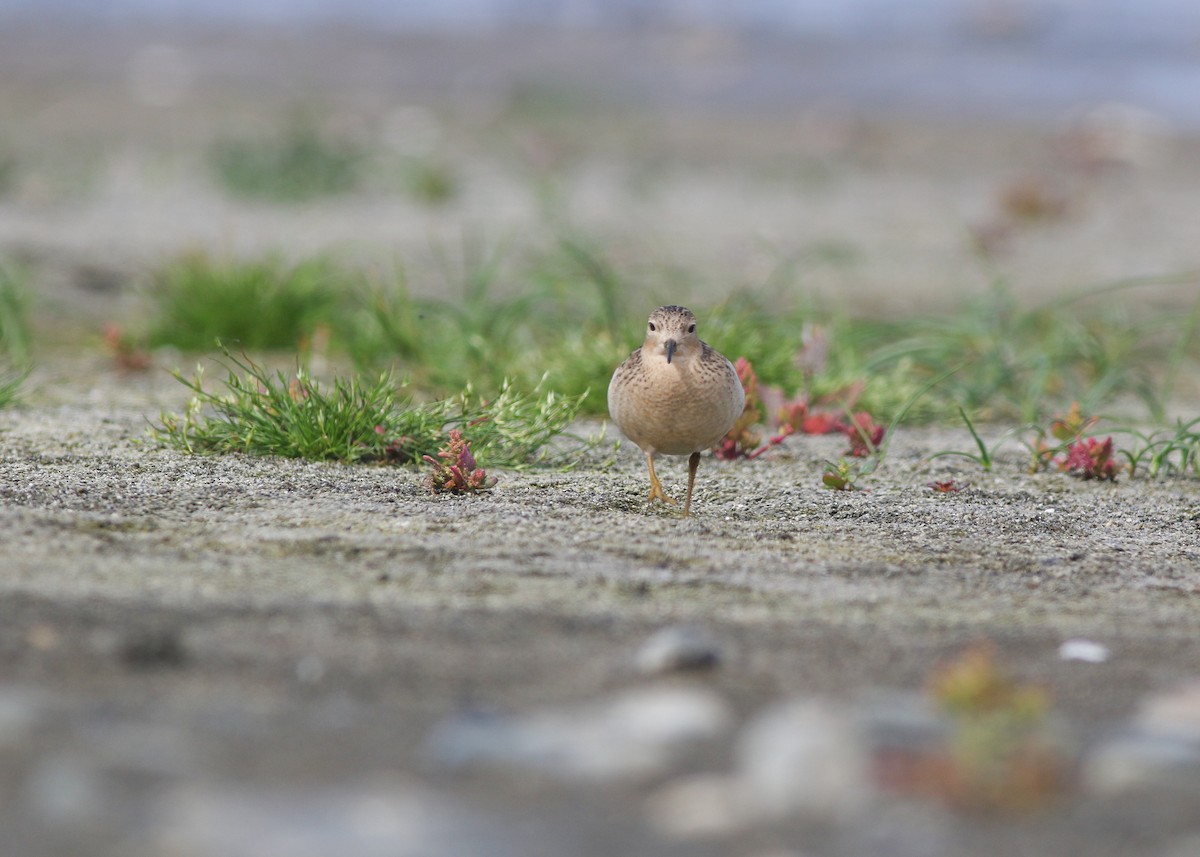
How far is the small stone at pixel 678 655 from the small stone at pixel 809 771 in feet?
1.21

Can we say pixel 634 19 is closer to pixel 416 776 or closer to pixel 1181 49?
pixel 1181 49

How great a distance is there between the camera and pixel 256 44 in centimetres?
2206

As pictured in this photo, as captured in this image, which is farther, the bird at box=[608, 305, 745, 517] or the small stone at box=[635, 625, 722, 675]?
the bird at box=[608, 305, 745, 517]

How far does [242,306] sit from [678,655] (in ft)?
13.0

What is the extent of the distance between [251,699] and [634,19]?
24871 mm

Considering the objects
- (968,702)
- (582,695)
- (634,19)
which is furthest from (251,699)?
(634,19)

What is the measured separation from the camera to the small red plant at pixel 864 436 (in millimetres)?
4702

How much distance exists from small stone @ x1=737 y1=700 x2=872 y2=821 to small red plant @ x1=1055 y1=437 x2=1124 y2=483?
96.8 inches

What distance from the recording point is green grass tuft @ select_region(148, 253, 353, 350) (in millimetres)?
6172

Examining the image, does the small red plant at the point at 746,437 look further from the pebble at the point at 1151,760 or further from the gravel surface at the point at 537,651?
the pebble at the point at 1151,760

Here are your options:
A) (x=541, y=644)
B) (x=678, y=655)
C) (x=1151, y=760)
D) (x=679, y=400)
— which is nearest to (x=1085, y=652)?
(x=1151, y=760)

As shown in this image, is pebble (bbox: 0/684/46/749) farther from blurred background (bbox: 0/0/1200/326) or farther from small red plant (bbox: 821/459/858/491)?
blurred background (bbox: 0/0/1200/326)

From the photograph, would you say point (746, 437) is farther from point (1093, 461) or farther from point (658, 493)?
point (1093, 461)

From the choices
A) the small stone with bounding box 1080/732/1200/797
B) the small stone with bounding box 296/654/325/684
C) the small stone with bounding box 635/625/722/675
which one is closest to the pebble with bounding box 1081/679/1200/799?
the small stone with bounding box 1080/732/1200/797
